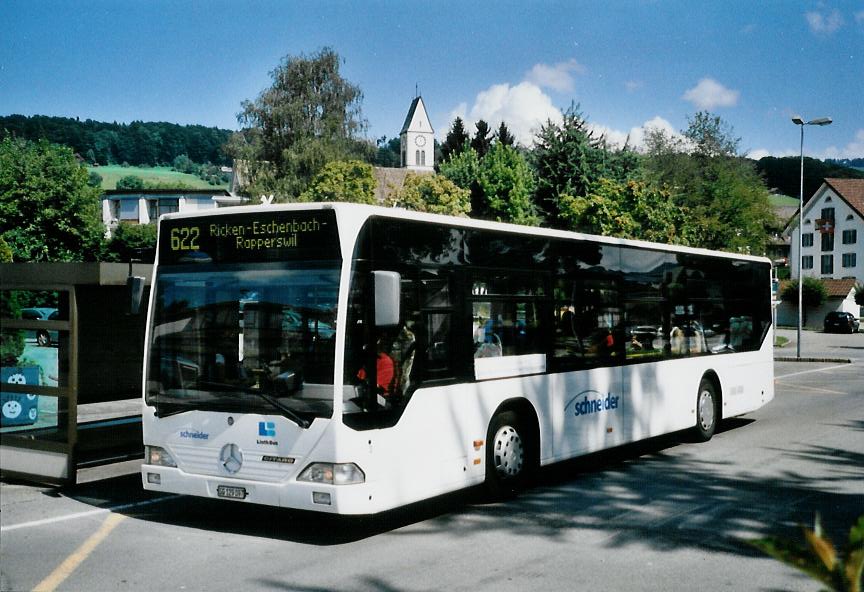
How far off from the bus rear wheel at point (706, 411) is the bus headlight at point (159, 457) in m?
8.46

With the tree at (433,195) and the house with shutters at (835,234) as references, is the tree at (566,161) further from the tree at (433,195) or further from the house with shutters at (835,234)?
the house with shutters at (835,234)

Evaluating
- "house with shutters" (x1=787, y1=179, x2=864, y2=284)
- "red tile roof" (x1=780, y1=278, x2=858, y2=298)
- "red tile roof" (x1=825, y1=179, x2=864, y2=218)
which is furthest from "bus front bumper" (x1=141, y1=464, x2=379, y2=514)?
"red tile roof" (x1=825, y1=179, x2=864, y2=218)

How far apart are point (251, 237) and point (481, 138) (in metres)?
102

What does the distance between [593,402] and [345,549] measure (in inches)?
175

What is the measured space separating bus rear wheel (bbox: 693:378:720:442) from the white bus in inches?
155

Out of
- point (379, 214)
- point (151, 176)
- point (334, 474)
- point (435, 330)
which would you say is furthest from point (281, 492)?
point (151, 176)

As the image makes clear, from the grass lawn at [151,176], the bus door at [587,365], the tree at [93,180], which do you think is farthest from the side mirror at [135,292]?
the grass lawn at [151,176]

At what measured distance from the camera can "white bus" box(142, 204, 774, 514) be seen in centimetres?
753

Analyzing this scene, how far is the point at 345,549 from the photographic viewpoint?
7.66m

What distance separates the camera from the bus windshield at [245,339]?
24.8ft

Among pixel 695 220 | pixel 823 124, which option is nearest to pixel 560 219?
pixel 695 220

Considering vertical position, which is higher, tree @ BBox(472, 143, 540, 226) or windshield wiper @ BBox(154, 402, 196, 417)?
tree @ BBox(472, 143, 540, 226)

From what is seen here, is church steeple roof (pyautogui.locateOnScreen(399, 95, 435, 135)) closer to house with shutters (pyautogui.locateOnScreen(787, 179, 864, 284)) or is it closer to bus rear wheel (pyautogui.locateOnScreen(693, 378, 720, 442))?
house with shutters (pyautogui.locateOnScreen(787, 179, 864, 284))

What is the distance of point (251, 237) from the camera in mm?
8102
